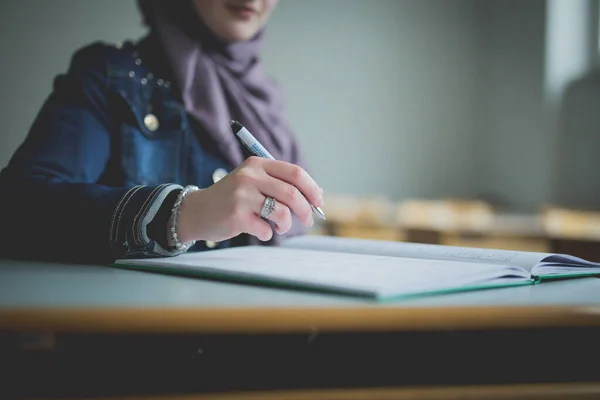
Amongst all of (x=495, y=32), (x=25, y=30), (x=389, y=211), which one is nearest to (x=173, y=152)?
(x=25, y=30)

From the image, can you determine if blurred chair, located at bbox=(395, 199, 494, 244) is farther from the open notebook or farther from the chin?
the open notebook

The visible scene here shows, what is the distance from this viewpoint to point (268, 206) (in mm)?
664

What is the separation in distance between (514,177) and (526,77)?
3.00ft

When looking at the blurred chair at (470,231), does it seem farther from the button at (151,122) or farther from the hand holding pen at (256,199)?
the hand holding pen at (256,199)

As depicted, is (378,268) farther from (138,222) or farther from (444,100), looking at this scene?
(444,100)

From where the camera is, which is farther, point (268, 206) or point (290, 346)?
point (268, 206)

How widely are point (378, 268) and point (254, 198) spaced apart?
15 centimetres

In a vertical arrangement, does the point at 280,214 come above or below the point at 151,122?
below

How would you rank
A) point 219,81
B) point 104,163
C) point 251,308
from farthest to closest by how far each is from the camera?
1. point 219,81
2. point 104,163
3. point 251,308

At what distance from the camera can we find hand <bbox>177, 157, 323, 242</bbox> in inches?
25.9

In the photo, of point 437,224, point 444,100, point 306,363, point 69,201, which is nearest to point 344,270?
point 306,363

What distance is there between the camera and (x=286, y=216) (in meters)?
0.68

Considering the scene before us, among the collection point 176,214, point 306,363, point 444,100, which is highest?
point 444,100

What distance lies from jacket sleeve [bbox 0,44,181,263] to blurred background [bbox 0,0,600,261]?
320 cm
